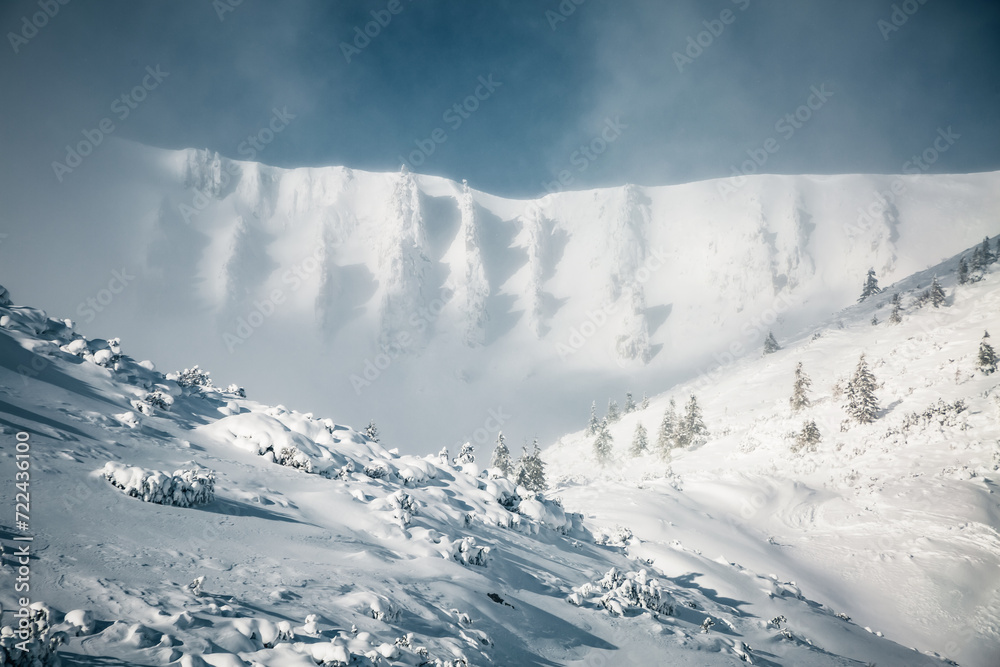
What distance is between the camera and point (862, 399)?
25984 mm

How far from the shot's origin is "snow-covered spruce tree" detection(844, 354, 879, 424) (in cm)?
2574

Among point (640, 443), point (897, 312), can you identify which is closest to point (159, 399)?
point (640, 443)

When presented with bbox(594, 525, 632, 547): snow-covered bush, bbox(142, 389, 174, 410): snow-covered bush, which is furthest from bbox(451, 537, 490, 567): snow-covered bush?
bbox(142, 389, 174, 410): snow-covered bush

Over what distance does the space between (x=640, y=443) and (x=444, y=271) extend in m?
111

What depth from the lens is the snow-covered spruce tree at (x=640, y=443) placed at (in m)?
41.5

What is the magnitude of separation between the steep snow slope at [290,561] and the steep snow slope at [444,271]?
77692 mm

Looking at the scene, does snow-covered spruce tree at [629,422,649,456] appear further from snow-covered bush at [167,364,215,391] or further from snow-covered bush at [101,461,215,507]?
snow-covered bush at [101,461,215,507]

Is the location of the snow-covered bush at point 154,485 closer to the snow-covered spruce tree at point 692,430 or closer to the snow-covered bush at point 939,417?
the snow-covered bush at point 939,417

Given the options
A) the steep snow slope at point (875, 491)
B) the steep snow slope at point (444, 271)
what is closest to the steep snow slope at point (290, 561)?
the steep snow slope at point (875, 491)

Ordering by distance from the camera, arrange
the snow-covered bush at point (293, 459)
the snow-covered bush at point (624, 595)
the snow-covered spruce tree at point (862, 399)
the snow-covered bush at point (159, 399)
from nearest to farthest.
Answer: the snow-covered bush at point (624, 595) → the snow-covered bush at point (293, 459) → the snow-covered bush at point (159, 399) → the snow-covered spruce tree at point (862, 399)

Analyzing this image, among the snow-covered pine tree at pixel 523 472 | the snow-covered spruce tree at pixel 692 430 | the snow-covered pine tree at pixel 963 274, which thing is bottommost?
the snow-covered pine tree at pixel 523 472

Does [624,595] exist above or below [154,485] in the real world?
below

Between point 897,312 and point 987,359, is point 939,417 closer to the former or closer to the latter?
point 987,359

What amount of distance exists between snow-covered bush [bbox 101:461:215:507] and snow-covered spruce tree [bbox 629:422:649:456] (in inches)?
1604
